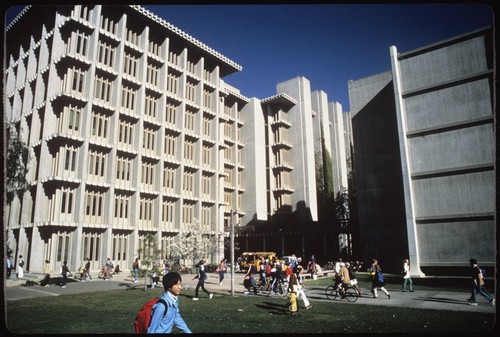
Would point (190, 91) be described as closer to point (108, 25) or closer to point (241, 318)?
point (108, 25)

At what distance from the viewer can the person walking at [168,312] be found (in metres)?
4.59

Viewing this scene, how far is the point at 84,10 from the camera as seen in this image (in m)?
36.6

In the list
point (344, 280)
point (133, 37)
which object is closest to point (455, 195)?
→ point (344, 280)

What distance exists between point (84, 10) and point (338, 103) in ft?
160

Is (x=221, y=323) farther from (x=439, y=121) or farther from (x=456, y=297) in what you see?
(x=439, y=121)

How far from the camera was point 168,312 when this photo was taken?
4.83 metres

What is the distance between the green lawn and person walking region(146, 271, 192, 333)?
5.66 meters

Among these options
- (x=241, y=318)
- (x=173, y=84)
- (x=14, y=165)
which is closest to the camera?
(x=241, y=318)

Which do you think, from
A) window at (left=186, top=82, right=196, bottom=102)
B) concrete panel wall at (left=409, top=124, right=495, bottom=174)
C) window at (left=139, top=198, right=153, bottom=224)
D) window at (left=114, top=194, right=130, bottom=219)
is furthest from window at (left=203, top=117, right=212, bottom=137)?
concrete panel wall at (left=409, top=124, right=495, bottom=174)

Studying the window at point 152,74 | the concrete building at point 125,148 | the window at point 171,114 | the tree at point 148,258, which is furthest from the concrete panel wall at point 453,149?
the window at point 152,74

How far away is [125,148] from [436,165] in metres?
31.3

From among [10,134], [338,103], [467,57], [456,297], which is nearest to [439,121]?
[467,57]

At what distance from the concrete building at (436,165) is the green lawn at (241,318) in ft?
60.6

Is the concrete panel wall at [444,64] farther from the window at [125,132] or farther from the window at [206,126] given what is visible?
the window at [125,132]
